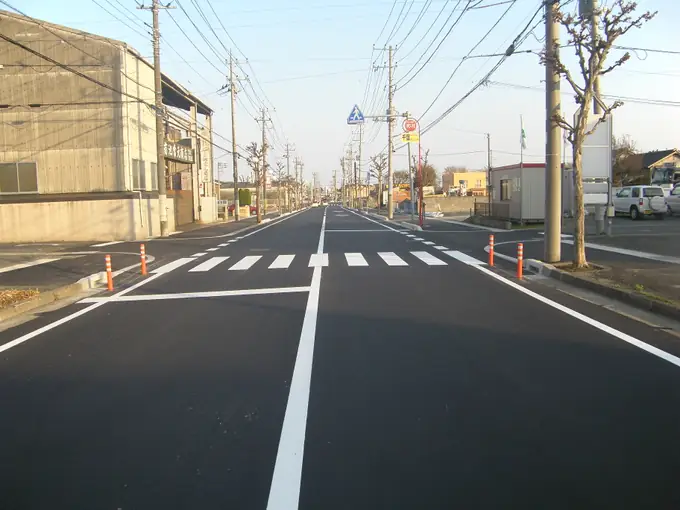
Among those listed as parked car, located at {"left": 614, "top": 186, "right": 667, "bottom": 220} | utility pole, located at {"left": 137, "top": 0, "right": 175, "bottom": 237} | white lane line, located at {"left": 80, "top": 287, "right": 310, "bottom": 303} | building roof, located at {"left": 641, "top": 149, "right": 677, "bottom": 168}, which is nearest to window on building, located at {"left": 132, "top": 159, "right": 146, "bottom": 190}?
utility pole, located at {"left": 137, "top": 0, "right": 175, "bottom": 237}

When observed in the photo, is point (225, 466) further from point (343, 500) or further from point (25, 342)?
point (25, 342)

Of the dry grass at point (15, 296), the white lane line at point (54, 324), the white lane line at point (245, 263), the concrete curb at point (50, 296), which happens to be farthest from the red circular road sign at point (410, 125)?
the dry grass at point (15, 296)

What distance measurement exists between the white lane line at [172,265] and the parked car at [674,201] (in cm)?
2578

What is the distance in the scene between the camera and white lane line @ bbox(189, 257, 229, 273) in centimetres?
1621

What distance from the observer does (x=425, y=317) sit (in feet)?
30.0

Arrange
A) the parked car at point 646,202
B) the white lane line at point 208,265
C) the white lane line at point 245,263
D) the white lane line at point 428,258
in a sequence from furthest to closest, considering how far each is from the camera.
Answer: the parked car at point 646,202, the white lane line at point 428,258, the white lane line at point 245,263, the white lane line at point 208,265

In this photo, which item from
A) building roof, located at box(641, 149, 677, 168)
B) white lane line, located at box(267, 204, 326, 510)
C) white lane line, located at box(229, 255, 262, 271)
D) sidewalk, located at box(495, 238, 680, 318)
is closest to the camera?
white lane line, located at box(267, 204, 326, 510)

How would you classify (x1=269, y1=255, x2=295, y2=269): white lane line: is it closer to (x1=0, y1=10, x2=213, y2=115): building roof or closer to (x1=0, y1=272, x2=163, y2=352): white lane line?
(x1=0, y1=272, x2=163, y2=352): white lane line

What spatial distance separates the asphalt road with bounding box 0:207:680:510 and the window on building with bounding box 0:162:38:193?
71.2 ft

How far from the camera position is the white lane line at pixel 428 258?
1678 centimetres

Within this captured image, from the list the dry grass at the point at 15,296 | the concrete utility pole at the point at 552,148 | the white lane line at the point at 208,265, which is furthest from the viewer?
the white lane line at the point at 208,265

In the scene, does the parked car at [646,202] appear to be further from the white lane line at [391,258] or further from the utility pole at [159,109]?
the utility pole at [159,109]

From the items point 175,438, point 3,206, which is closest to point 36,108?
point 3,206

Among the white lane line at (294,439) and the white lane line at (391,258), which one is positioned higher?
the white lane line at (391,258)
